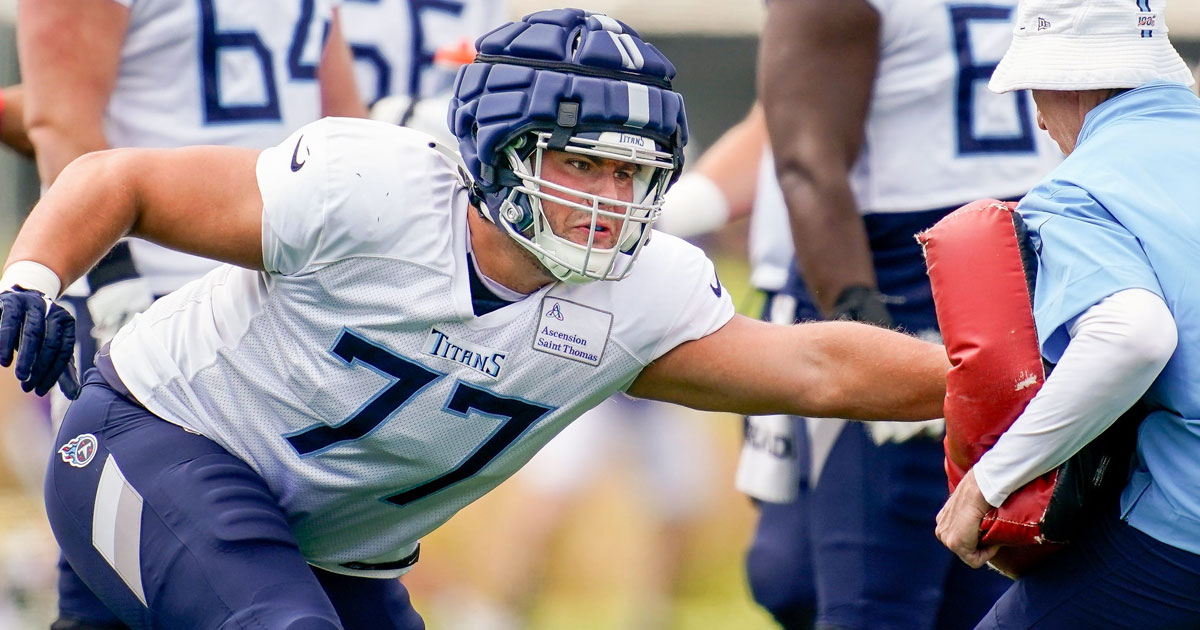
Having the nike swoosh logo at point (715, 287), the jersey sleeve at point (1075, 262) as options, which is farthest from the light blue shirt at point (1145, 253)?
the nike swoosh logo at point (715, 287)

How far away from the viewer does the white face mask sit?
2.72m

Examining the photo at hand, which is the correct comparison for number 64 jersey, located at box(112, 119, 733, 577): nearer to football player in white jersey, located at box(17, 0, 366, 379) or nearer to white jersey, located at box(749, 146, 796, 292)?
football player in white jersey, located at box(17, 0, 366, 379)

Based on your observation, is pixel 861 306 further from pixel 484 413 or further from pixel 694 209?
pixel 484 413

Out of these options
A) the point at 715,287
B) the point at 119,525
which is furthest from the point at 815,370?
the point at 119,525

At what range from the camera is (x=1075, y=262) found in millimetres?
2492

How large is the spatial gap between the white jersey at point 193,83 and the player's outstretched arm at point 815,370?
146cm

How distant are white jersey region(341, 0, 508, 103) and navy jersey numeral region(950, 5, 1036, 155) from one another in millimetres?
1313

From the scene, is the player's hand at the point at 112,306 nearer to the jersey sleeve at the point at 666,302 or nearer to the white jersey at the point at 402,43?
the white jersey at the point at 402,43

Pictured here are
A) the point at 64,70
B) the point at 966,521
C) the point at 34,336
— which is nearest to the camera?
the point at 34,336

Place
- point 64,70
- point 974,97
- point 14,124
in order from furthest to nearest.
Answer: point 14,124 → point 974,97 → point 64,70

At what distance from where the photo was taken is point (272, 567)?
263 cm

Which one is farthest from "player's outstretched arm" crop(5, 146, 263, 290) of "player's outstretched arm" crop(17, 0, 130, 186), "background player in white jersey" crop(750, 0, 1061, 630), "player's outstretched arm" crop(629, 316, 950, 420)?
"background player in white jersey" crop(750, 0, 1061, 630)

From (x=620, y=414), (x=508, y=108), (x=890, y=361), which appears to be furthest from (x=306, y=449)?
(x=620, y=414)

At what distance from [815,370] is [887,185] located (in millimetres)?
1110
